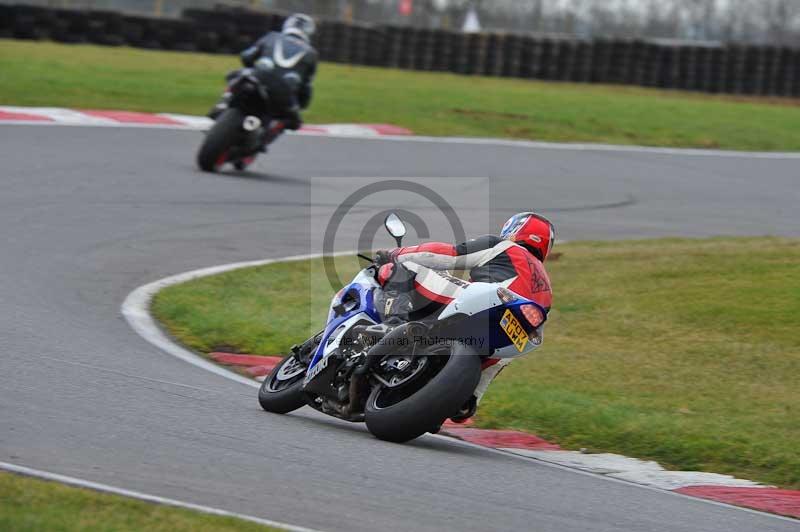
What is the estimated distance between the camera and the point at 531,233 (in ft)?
21.3

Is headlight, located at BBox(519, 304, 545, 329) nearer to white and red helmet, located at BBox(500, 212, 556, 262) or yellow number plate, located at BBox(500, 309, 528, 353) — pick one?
yellow number plate, located at BBox(500, 309, 528, 353)

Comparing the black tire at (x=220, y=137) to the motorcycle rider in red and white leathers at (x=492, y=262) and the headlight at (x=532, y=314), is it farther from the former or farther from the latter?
the headlight at (x=532, y=314)

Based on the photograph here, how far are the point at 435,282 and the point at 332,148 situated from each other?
10935mm

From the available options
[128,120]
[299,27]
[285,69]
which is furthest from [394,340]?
[128,120]

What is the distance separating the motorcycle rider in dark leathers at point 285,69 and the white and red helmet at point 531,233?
881 centimetres

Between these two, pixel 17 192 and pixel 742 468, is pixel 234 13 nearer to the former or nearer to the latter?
pixel 17 192

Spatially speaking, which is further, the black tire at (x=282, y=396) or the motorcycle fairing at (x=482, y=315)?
the black tire at (x=282, y=396)

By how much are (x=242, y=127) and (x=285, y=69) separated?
105 cm

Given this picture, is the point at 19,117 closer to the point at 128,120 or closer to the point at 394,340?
the point at 128,120

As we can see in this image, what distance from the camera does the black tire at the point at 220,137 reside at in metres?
14.3

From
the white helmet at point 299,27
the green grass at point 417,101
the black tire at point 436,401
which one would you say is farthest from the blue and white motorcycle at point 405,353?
the green grass at point 417,101

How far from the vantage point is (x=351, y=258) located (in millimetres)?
11867

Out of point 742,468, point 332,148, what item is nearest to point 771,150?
point 332,148

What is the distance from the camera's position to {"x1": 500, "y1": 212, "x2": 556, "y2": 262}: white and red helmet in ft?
21.2
